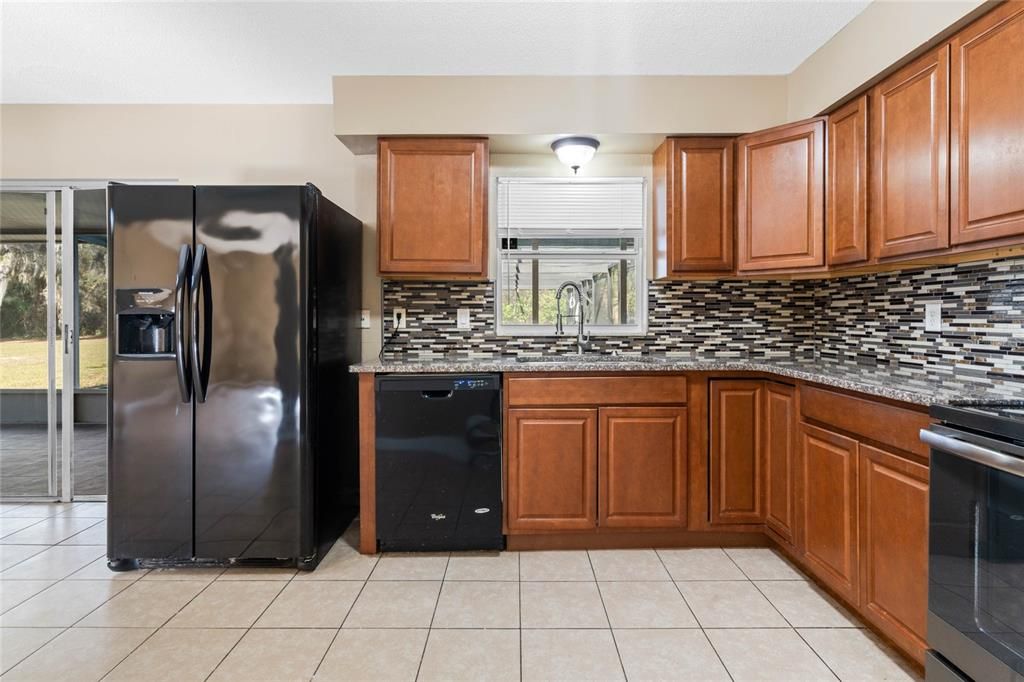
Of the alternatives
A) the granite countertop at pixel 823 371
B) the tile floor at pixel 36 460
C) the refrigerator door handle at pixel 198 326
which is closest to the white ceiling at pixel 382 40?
the refrigerator door handle at pixel 198 326

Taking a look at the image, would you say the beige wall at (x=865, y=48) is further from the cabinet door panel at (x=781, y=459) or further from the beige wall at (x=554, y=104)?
the cabinet door panel at (x=781, y=459)

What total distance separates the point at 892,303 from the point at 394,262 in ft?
8.32

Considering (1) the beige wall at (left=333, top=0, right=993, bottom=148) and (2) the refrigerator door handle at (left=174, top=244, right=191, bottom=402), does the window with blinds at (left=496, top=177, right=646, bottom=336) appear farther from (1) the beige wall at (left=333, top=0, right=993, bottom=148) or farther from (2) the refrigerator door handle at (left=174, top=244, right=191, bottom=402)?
(2) the refrigerator door handle at (left=174, top=244, right=191, bottom=402)

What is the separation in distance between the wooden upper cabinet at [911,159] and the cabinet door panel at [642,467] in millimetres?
1185

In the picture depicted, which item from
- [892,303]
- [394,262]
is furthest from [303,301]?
[892,303]

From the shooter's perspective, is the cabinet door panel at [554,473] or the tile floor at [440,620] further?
the cabinet door panel at [554,473]

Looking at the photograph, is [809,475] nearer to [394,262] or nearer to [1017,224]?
[1017,224]

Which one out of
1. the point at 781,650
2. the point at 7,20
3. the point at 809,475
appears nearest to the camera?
the point at 781,650

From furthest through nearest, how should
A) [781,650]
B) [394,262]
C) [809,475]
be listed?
[394,262] → [809,475] → [781,650]

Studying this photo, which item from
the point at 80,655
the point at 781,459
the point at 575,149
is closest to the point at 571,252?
the point at 575,149

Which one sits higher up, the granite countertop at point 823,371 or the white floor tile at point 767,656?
→ the granite countertop at point 823,371

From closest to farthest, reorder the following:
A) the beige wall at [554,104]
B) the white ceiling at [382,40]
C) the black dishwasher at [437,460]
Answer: the white ceiling at [382,40], the black dishwasher at [437,460], the beige wall at [554,104]

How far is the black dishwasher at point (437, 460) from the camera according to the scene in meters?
2.52

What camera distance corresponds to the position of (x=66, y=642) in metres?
1.86
